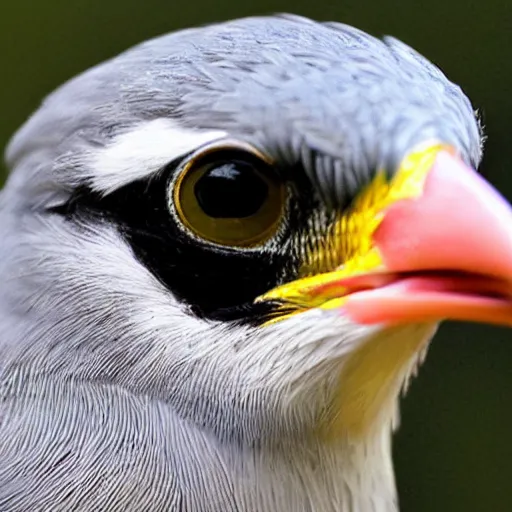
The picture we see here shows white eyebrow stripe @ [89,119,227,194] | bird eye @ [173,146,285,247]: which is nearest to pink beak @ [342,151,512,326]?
bird eye @ [173,146,285,247]

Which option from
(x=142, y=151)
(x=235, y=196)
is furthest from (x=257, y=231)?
(x=142, y=151)

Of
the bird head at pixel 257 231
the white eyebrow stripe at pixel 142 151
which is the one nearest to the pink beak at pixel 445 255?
the bird head at pixel 257 231

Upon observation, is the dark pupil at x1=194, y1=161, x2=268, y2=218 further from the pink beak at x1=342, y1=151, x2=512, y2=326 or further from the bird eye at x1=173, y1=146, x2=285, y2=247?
the pink beak at x1=342, y1=151, x2=512, y2=326

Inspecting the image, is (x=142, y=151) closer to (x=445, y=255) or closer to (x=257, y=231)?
(x=257, y=231)

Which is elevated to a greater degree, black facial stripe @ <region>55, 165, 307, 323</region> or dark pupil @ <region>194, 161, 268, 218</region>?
dark pupil @ <region>194, 161, 268, 218</region>

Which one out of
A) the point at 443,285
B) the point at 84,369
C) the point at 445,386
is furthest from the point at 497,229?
the point at 445,386

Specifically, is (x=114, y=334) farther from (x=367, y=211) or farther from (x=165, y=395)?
(x=367, y=211)

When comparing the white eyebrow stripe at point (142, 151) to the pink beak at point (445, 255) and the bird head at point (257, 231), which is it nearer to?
the bird head at point (257, 231)

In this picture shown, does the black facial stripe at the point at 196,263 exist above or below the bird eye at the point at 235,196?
below
